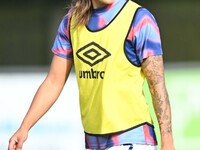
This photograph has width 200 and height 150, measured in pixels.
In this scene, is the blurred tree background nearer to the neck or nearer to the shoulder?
the neck

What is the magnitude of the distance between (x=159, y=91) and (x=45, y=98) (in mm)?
683

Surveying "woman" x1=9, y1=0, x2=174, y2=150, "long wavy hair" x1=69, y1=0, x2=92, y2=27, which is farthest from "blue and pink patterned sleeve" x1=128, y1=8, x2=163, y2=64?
"long wavy hair" x1=69, y1=0, x2=92, y2=27

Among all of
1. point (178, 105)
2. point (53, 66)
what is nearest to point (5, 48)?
point (178, 105)

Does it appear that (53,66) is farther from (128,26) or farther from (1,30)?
(1,30)

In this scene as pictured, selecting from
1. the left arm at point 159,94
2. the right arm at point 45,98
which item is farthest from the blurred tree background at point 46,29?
the left arm at point 159,94

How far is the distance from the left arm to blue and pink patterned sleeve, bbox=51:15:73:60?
46cm

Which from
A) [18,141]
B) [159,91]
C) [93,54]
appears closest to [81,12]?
[93,54]

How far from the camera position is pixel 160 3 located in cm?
1424

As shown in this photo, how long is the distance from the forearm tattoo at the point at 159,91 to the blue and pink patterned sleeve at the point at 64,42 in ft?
1.51

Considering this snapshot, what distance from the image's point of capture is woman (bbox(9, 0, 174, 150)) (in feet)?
11.8

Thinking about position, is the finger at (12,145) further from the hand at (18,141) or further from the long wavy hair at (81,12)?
the long wavy hair at (81,12)

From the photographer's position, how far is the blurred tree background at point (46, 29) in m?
14.1

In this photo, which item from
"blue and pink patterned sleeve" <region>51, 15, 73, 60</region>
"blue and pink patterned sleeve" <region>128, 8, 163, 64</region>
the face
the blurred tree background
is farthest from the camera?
the blurred tree background

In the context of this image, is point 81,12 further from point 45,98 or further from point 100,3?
point 45,98
